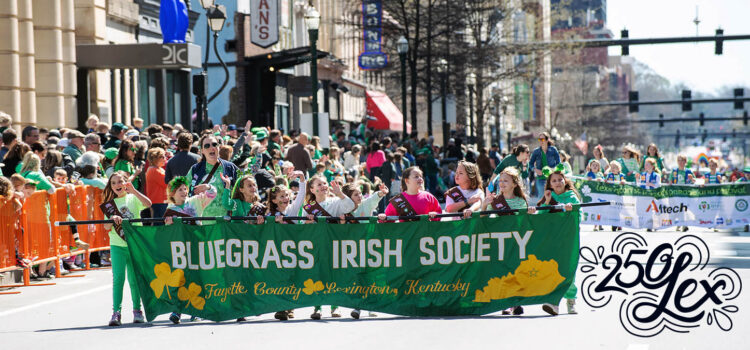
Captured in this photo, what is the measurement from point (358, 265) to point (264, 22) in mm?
29710

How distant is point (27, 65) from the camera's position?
26000mm

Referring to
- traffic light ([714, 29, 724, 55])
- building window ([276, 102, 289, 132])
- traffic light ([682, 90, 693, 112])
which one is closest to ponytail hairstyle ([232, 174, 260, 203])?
building window ([276, 102, 289, 132])

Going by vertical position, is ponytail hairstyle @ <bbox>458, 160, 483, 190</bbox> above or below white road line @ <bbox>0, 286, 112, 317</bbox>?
above

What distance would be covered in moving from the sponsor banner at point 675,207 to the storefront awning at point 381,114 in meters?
33.8

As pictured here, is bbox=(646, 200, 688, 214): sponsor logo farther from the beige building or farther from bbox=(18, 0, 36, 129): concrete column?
bbox=(18, 0, 36, 129): concrete column

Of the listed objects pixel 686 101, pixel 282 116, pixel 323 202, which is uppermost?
pixel 686 101

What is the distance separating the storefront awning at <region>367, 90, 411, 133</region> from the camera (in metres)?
57.8

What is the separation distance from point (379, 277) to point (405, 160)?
17.8 m

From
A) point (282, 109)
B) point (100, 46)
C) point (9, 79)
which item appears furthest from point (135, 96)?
point (282, 109)

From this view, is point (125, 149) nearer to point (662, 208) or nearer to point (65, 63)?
point (662, 208)

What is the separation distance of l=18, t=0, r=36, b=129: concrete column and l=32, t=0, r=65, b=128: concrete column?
A: 0.92m

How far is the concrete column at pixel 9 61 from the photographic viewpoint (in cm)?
2484

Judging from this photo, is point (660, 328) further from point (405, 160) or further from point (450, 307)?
point (405, 160)

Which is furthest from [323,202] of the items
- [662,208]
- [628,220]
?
[662,208]
